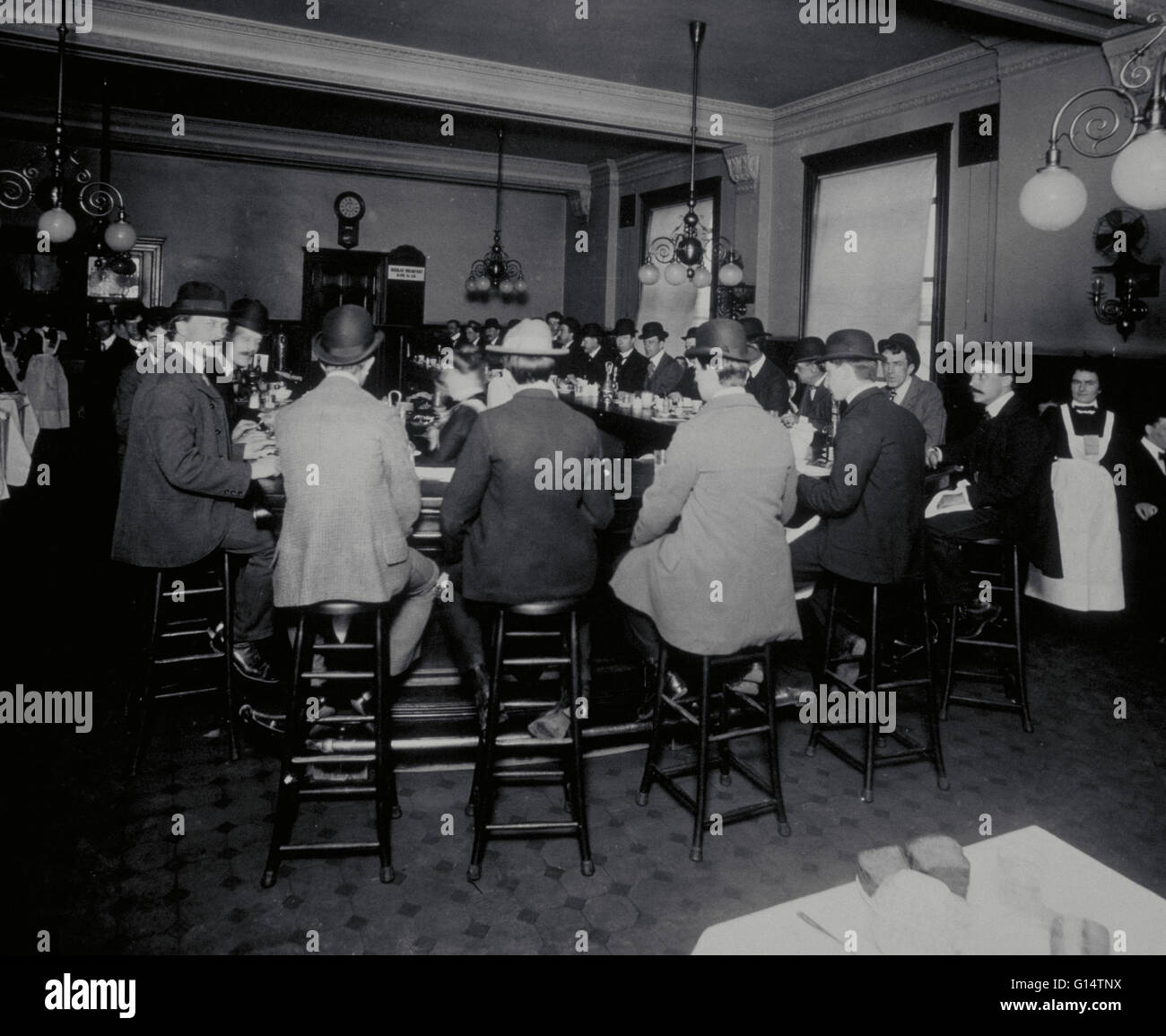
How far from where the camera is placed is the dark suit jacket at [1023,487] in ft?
13.4

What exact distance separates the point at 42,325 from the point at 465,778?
9.99 m

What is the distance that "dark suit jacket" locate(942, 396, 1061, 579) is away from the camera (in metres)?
4.09

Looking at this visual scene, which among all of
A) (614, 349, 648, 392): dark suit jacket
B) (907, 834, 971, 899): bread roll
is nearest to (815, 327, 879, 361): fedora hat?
(907, 834, 971, 899): bread roll

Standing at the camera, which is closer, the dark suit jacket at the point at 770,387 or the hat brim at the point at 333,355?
the hat brim at the point at 333,355

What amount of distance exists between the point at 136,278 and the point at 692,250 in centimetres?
761

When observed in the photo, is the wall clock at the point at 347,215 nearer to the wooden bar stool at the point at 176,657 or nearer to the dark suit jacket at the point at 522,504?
the wooden bar stool at the point at 176,657

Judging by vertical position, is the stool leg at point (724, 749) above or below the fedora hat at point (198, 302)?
below

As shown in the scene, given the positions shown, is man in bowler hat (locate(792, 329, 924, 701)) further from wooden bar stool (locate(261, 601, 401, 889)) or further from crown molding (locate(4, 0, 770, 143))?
crown molding (locate(4, 0, 770, 143))

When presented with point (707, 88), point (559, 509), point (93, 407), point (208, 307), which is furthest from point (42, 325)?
point (559, 509)

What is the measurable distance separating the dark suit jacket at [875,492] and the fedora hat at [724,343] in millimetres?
616

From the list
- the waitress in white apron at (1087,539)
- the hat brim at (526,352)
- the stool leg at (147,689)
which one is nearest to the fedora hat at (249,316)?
the stool leg at (147,689)

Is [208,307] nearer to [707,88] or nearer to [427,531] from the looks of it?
[427,531]

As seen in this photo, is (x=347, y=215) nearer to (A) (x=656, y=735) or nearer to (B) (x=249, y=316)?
(B) (x=249, y=316)

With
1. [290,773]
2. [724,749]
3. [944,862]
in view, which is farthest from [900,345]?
[944,862]
